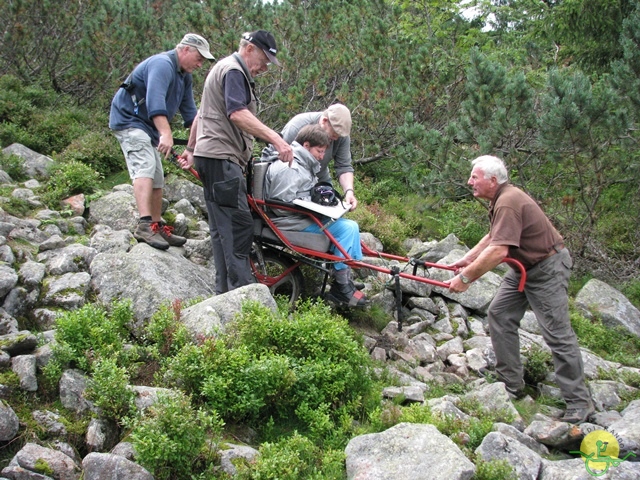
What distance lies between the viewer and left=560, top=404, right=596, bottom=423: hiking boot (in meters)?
5.81

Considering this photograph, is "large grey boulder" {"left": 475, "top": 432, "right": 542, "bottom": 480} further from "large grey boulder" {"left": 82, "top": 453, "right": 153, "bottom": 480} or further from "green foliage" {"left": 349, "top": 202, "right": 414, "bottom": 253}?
"green foliage" {"left": 349, "top": 202, "right": 414, "bottom": 253}

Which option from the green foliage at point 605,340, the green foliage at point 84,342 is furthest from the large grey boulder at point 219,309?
the green foliage at point 605,340

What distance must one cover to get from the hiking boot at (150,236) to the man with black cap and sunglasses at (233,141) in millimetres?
809

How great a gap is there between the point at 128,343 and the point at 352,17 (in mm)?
10217

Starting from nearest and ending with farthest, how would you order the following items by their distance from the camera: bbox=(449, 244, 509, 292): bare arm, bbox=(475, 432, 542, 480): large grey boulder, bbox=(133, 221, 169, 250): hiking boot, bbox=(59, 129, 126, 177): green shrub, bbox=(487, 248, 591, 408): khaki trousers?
bbox=(475, 432, 542, 480): large grey boulder, bbox=(449, 244, 509, 292): bare arm, bbox=(487, 248, 591, 408): khaki trousers, bbox=(133, 221, 169, 250): hiking boot, bbox=(59, 129, 126, 177): green shrub

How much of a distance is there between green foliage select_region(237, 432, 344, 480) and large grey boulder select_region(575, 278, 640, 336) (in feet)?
19.3

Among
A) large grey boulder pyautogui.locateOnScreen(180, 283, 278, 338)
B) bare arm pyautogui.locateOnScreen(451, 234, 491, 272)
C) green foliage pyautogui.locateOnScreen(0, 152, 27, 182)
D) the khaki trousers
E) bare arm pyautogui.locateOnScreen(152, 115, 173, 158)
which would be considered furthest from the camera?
green foliage pyautogui.locateOnScreen(0, 152, 27, 182)

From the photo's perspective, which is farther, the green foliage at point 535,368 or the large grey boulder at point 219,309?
the green foliage at point 535,368

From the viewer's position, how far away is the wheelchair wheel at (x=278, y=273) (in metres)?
6.96

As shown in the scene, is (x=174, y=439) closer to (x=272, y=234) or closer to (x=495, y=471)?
(x=495, y=471)

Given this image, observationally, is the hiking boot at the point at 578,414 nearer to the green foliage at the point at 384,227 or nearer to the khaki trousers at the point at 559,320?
the khaki trousers at the point at 559,320

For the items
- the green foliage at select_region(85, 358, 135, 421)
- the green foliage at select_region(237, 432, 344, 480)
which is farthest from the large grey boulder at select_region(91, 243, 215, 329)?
the green foliage at select_region(237, 432, 344, 480)

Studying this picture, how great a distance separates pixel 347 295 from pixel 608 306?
4.64 meters

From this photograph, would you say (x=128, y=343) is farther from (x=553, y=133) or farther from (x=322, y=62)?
(x=322, y=62)
